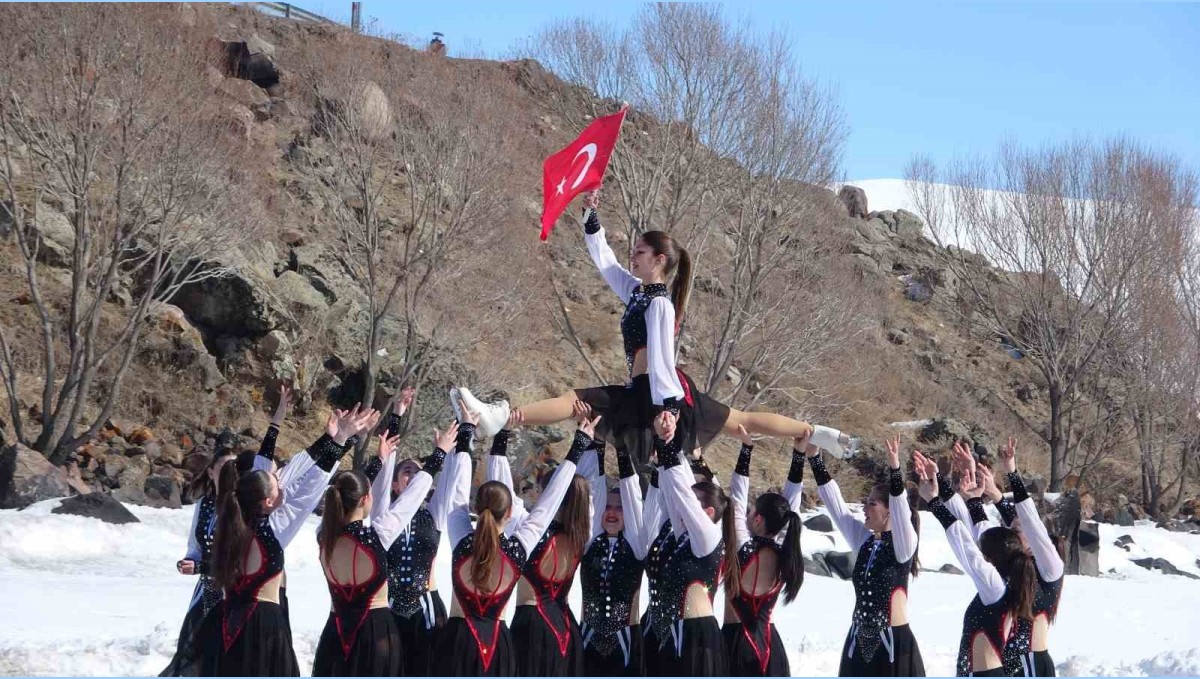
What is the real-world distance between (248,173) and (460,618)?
18.1 metres

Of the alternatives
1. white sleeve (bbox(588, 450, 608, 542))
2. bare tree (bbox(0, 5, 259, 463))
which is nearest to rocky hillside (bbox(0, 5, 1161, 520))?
bare tree (bbox(0, 5, 259, 463))

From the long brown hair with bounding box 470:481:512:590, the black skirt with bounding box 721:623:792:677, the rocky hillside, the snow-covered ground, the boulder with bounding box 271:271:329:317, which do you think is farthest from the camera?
the boulder with bounding box 271:271:329:317

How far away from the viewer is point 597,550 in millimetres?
6727

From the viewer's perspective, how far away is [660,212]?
908 inches

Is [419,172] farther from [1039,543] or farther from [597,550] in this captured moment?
[1039,543]

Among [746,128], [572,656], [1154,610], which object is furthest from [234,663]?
[746,128]

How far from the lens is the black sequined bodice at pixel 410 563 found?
268 inches

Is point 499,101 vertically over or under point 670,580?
over

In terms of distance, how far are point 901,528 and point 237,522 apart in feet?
11.6

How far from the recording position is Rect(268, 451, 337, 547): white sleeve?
5.87m

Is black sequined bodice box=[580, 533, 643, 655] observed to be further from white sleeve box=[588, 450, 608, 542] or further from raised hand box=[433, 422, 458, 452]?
raised hand box=[433, 422, 458, 452]

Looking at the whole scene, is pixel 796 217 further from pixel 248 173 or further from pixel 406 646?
pixel 406 646

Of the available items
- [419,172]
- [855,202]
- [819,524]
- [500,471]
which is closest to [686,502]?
[500,471]

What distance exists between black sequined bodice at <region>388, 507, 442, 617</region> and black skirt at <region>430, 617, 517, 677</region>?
0.60 m
